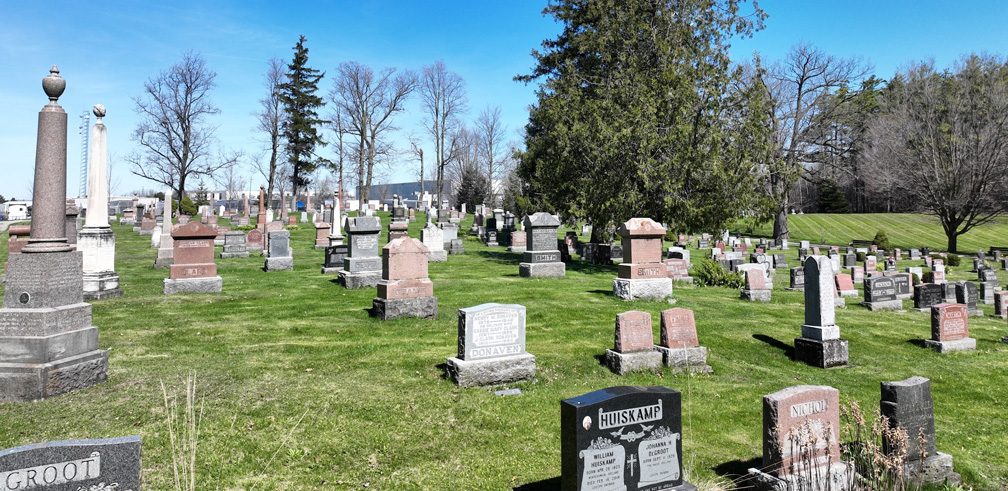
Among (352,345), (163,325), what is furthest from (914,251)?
(163,325)

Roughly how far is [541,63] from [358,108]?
2518 centimetres

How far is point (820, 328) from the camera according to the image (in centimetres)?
934

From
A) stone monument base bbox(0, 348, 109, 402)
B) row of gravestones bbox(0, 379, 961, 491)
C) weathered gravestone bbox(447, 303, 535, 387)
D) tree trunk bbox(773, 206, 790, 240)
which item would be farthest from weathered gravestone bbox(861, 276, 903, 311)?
tree trunk bbox(773, 206, 790, 240)

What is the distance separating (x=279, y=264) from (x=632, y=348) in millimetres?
13470

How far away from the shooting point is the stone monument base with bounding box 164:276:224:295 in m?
13.0

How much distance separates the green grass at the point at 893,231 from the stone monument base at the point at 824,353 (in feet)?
97.9

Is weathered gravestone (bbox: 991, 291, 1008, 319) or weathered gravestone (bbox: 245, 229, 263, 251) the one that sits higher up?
weathered gravestone (bbox: 245, 229, 263, 251)

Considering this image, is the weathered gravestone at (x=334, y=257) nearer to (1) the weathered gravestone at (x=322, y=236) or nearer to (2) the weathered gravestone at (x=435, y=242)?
(2) the weathered gravestone at (x=435, y=242)

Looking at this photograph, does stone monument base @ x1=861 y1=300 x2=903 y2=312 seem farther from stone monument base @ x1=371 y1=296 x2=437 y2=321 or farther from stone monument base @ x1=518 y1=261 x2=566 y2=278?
stone monument base @ x1=371 y1=296 x2=437 y2=321

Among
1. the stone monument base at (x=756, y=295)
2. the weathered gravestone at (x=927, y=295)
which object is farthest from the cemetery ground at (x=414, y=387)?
the weathered gravestone at (x=927, y=295)

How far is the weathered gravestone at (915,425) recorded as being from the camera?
5.00m

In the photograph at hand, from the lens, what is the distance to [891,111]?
144 ft

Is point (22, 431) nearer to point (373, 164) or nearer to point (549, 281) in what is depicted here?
point (549, 281)

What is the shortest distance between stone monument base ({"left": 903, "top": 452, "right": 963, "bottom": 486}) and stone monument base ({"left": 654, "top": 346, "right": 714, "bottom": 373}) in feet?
10.9
